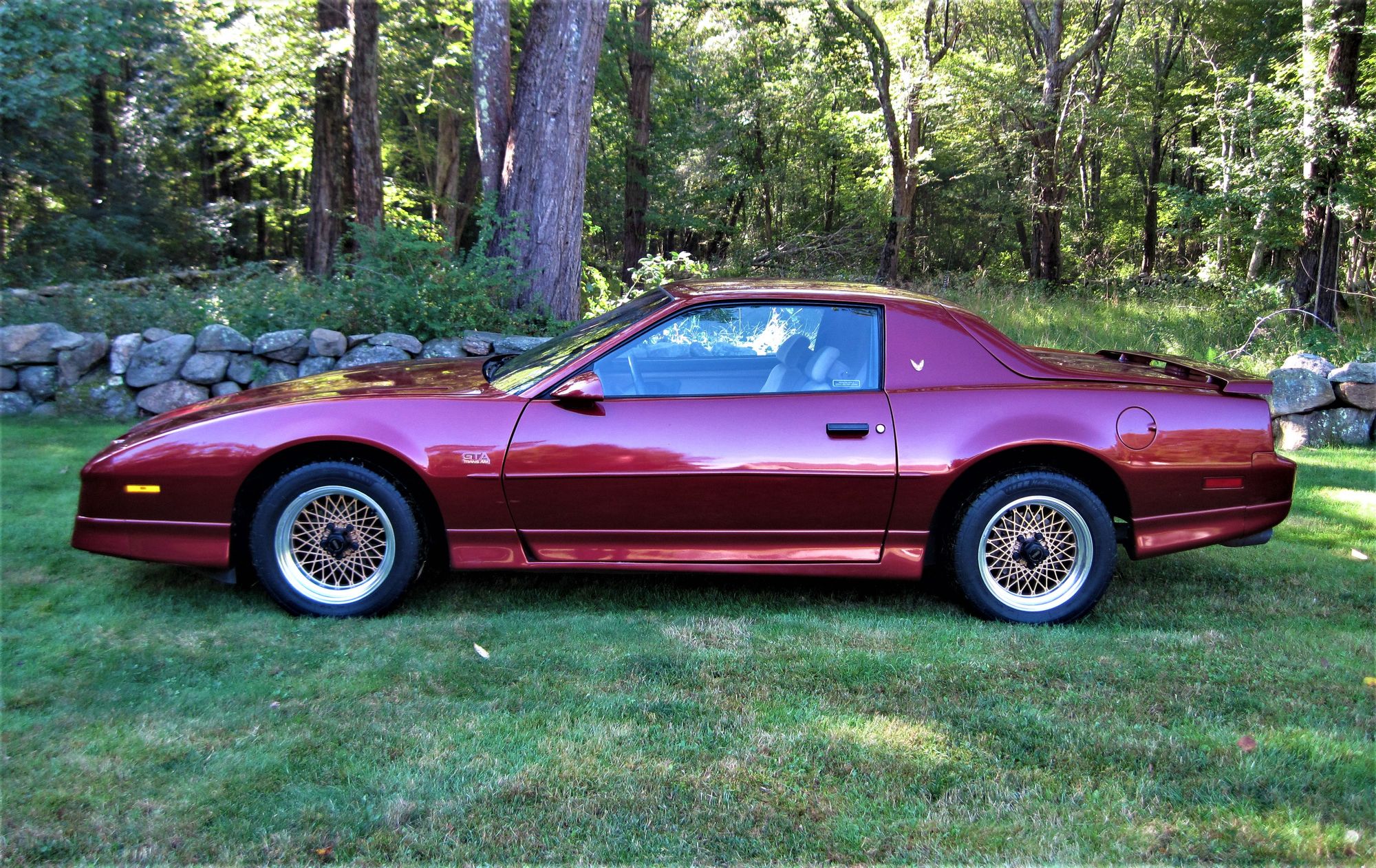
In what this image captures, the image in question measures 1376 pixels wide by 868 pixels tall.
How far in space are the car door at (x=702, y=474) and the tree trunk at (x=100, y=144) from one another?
2087 cm

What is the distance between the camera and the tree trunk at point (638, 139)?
19.5 metres

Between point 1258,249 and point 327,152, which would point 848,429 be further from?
point 327,152

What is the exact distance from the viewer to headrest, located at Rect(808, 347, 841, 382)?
4223 millimetres

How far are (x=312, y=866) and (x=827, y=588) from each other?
283 centimetres

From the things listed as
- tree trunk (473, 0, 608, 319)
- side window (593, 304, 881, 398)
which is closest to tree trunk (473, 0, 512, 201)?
tree trunk (473, 0, 608, 319)

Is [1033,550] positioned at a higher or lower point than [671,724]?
higher

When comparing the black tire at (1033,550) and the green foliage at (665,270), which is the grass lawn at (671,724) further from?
the green foliage at (665,270)

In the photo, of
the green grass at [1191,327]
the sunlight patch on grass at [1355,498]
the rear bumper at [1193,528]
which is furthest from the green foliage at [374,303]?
the sunlight patch on grass at [1355,498]

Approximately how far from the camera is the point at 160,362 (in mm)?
8164

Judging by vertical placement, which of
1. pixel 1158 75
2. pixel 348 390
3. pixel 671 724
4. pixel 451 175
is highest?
pixel 1158 75

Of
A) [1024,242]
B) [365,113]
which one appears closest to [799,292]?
[365,113]

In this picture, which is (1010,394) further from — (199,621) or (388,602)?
(199,621)

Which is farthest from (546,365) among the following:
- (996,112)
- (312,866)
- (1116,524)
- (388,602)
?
(996,112)

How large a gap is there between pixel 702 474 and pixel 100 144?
22752mm
